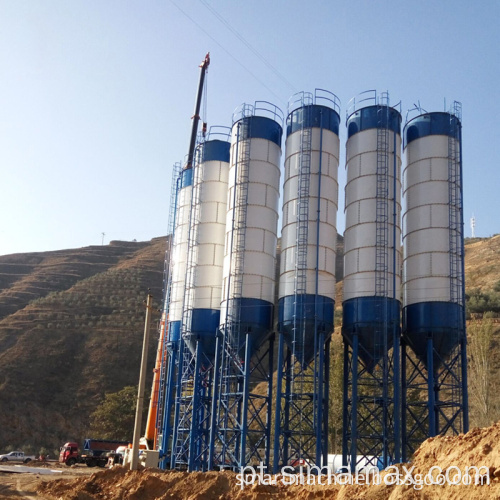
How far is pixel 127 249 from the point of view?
141125 millimetres

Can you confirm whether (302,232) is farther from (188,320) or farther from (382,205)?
(188,320)

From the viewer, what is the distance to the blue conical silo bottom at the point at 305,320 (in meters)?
32.4

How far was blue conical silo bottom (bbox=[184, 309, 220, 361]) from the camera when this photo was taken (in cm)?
3600

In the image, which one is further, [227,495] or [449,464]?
[227,495]

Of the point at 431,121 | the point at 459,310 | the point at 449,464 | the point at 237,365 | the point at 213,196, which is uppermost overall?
the point at 431,121

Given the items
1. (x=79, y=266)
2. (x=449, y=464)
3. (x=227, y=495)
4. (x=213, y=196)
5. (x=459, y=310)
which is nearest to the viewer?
(x=449, y=464)

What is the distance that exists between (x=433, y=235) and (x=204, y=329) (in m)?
13.2

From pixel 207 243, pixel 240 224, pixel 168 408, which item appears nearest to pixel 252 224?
pixel 240 224

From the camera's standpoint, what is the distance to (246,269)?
112 feet

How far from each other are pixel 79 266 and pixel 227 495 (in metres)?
107

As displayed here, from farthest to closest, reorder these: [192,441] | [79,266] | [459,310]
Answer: [79,266], [192,441], [459,310]

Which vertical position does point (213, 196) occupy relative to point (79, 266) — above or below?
below

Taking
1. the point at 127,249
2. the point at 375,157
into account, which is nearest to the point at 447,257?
the point at 375,157

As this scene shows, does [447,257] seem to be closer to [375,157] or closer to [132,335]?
[375,157]
